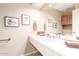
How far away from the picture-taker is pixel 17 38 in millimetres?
561

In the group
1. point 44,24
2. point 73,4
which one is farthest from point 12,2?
point 73,4

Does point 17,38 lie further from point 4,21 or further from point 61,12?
point 61,12

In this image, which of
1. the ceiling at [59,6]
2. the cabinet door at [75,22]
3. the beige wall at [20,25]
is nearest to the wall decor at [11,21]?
the beige wall at [20,25]

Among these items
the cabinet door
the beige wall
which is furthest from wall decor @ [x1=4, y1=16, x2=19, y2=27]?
the cabinet door

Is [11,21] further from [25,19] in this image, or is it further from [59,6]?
[59,6]

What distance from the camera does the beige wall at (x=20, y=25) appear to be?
533 mm

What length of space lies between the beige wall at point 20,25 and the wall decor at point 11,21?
16mm

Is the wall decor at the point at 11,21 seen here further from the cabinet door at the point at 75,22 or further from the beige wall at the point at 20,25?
the cabinet door at the point at 75,22

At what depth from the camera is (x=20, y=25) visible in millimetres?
551

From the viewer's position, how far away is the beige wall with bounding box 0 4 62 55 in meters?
0.53

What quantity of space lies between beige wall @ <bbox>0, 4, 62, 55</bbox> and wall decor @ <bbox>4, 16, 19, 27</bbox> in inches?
0.6

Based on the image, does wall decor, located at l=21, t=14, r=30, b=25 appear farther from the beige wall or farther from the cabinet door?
the cabinet door

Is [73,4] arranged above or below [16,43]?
above

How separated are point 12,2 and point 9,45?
22 centimetres
